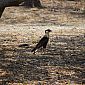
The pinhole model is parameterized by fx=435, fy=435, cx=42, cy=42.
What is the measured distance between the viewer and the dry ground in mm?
10188

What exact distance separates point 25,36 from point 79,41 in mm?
2452

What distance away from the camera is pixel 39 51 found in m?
13.9

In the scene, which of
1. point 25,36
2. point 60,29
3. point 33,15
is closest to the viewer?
point 25,36

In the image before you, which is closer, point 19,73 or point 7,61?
point 19,73

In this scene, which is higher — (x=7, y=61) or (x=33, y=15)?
(x=7, y=61)

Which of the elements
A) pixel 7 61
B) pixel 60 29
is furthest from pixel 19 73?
pixel 60 29

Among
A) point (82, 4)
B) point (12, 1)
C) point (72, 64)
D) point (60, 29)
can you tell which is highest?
point (12, 1)

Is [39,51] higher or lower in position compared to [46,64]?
lower

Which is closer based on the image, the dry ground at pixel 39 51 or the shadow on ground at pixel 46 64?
the shadow on ground at pixel 46 64

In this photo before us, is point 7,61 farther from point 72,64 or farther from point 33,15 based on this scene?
point 33,15

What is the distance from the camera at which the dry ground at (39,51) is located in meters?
10.2

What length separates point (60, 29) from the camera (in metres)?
20.9

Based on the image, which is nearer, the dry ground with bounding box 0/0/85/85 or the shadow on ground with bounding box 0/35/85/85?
the shadow on ground with bounding box 0/35/85/85

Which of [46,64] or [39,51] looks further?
[39,51]
